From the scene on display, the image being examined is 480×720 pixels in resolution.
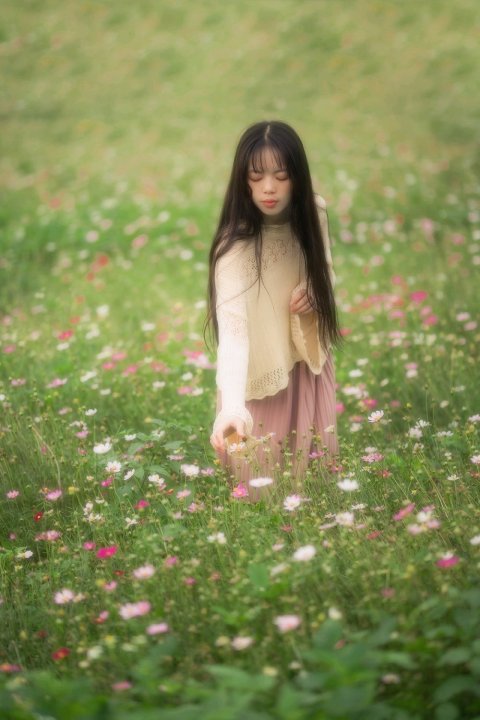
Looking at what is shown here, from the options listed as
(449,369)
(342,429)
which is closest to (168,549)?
A: (342,429)

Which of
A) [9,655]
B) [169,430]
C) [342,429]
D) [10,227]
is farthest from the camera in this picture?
[10,227]

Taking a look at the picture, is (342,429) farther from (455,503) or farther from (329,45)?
(329,45)

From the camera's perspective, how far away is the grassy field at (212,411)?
1928 millimetres

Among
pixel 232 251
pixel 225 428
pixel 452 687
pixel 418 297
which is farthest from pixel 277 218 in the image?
pixel 418 297

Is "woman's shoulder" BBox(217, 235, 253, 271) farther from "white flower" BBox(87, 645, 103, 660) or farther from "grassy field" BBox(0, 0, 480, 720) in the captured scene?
"white flower" BBox(87, 645, 103, 660)

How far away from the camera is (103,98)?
41.5 feet

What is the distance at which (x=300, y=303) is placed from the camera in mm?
3092

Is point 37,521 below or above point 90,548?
above

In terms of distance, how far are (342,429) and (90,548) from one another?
155cm

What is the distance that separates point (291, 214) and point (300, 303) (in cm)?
32

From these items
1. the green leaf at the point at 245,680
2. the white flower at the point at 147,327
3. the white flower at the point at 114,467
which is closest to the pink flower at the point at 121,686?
the green leaf at the point at 245,680

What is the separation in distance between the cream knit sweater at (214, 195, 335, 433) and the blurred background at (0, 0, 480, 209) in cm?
537

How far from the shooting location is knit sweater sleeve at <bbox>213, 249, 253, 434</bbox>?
269cm

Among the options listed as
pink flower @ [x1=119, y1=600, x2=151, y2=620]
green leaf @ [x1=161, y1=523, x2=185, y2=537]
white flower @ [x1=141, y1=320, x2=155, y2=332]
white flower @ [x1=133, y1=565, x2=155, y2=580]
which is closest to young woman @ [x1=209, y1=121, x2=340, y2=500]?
green leaf @ [x1=161, y1=523, x2=185, y2=537]
